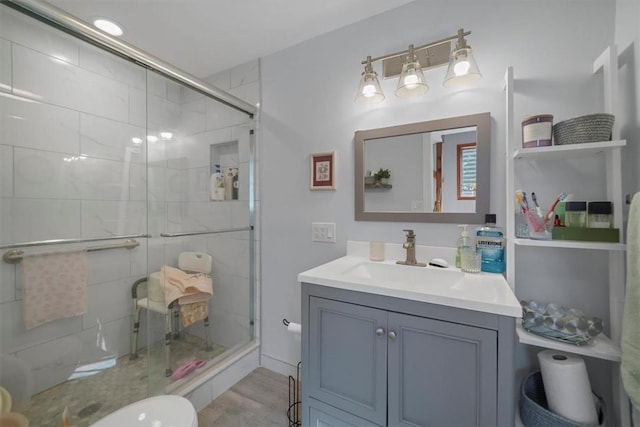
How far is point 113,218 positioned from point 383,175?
68.9 inches

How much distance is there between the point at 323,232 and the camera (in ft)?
5.57

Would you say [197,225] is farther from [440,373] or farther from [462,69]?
[462,69]

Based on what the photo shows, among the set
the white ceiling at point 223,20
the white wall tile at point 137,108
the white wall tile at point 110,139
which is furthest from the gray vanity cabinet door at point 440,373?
the white wall tile at point 137,108

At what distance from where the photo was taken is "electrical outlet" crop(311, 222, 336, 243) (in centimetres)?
167

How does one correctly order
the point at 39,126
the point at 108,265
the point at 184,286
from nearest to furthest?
the point at 39,126 → the point at 108,265 → the point at 184,286

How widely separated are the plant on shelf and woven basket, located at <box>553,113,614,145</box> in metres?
0.76

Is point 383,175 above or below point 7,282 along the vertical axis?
above

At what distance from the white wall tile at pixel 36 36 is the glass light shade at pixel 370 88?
1.41 meters

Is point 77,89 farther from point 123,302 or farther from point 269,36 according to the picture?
point 123,302

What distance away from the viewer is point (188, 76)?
1590 millimetres

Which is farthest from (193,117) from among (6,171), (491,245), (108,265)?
(491,245)

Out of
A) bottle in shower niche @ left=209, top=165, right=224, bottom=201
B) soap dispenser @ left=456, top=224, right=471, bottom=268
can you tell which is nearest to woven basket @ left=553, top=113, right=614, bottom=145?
soap dispenser @ left=456, top=224, right=471, bottom=268

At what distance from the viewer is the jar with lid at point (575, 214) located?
1.00 metres

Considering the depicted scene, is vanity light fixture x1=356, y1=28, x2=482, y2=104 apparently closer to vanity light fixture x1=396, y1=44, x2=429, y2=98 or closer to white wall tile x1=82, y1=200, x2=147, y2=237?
vanity light fixture x1=396, y1=44, x2=429, y2=98
